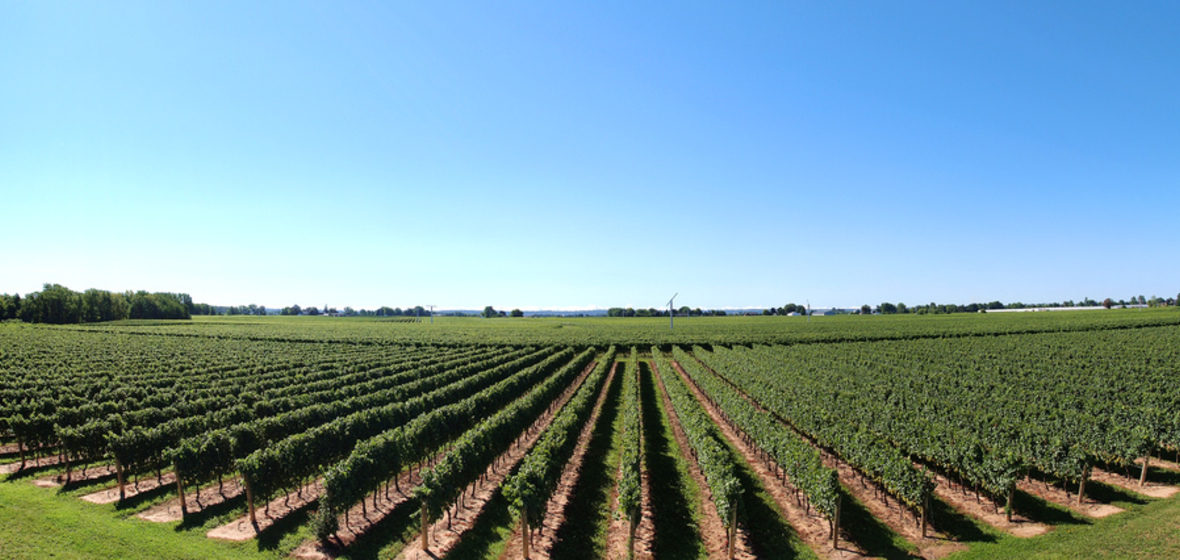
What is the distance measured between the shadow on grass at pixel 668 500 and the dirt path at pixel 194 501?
1479 cm

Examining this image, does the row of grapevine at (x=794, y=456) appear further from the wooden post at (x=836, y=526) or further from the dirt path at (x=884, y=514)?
the dirt path at (x=884, y=514)

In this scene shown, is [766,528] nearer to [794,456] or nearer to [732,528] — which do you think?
[732,528]

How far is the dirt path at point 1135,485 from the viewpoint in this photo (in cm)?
1620

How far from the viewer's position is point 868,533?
45.9 feet

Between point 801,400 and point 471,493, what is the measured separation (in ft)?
62.0

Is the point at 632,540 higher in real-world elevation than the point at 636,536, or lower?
higher

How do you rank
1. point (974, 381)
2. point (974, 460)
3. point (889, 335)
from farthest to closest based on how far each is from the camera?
point (889, 335) → point (974, 381) → point (974, 460)

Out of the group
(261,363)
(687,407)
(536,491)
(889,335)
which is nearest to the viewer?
(536,491)

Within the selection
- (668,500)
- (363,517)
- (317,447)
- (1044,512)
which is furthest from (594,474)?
(1044,512)

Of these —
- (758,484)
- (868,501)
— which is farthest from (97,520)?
(868,501)

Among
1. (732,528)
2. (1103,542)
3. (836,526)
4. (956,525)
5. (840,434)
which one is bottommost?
(956,525)

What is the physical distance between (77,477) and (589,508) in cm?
1973

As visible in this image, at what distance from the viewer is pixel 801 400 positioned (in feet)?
85.4

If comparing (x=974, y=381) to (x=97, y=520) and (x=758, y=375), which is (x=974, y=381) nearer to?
(x=758, y=375)
